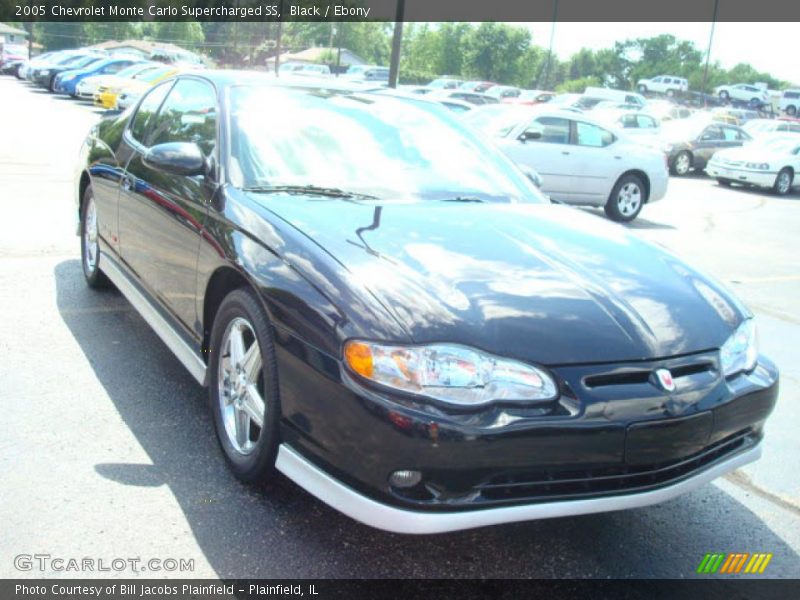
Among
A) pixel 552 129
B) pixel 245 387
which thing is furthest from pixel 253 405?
pixel 552 129

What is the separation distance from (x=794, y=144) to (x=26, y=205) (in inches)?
684

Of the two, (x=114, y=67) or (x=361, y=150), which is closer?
(x=361, y=150)

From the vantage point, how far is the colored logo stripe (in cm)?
305

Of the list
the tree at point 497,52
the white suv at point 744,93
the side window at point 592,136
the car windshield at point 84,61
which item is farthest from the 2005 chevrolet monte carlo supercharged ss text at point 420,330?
the tree at point 497,52

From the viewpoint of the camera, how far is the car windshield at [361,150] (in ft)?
12.6

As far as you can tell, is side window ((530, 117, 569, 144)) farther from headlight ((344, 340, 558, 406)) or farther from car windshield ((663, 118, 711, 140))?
car windshield ((663, 118, 711, 140))

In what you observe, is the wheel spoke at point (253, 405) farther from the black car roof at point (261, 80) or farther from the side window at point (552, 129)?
the side window at point (552, 129)

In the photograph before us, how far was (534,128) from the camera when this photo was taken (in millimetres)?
12359

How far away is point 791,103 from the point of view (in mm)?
59594

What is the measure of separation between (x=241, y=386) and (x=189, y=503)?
473mm

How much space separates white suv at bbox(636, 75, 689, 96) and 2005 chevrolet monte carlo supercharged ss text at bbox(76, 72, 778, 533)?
218 feet

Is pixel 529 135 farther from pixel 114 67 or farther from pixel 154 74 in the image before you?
pixel 114 67

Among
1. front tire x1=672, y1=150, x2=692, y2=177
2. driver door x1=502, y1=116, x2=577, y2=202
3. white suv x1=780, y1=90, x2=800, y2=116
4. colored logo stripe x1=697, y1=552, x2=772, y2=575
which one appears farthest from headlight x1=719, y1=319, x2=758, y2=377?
white suv x1=780, y1=90, x2=800, y2=116

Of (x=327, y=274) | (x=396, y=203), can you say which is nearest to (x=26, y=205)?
(x=396, y=203)
